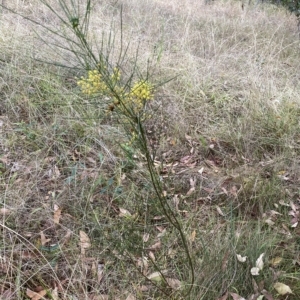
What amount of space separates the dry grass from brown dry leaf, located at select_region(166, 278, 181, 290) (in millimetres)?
37

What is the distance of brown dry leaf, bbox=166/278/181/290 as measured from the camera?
1.65m

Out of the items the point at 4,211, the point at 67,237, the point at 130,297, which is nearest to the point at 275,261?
the point at 130,297

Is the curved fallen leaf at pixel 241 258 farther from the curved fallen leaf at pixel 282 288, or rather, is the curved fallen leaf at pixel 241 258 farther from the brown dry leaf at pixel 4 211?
the brown dry leaf at pixel 4 211

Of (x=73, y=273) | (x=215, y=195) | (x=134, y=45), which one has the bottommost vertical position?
(x=73, y=273)

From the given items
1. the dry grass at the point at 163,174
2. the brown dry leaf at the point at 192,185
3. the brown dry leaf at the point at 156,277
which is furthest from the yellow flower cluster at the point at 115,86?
Result: the brown dry leaf at the point at 192,185

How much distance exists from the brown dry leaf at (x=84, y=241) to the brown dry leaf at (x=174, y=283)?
45cm

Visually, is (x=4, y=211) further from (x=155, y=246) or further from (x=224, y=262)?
(x=224, y=262)

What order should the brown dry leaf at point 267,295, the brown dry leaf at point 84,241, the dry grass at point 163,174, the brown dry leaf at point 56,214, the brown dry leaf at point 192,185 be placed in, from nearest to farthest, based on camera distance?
the brown dry leaf at point 267,295, the dry grass at point 163,174, the brown dry leaf at point 84,241, the brown dry leaf at point 56,214, the brown dry leaf at point 192,185

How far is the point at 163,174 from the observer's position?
97.3 inches

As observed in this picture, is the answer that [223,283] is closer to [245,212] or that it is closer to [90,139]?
[245,212]

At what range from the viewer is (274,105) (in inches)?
120

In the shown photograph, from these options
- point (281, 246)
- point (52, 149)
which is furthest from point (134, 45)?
point (281, 246)

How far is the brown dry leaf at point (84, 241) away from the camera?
1.83 metres

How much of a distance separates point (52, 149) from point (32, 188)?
16.4 inches
